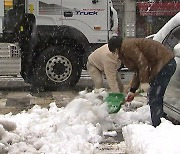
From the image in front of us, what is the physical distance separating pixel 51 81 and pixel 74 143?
20.3ft

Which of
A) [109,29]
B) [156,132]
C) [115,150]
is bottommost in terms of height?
[115,150]

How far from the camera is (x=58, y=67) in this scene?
12508 millimetres

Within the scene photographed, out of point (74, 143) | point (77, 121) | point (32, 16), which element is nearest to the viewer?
point (74, 143)

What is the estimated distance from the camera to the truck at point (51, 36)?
12.4m

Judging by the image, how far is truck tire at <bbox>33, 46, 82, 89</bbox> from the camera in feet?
40.7

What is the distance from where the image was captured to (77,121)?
24.6 feet

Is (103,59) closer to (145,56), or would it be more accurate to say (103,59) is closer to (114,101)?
(114,101)

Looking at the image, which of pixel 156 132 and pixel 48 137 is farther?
pixel 48 137

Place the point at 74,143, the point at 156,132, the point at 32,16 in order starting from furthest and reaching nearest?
the point at 32,16
the point at 74,143
the point at 156,132

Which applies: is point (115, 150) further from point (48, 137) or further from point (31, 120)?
point (31, 120)

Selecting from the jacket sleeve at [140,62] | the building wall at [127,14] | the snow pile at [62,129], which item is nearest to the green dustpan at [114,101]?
the snow pile at [62,129]

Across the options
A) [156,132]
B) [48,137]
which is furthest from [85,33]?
[156,132]

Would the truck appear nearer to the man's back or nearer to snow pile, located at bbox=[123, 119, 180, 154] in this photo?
the man's back

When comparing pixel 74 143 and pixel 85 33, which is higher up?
pixel 85 33
